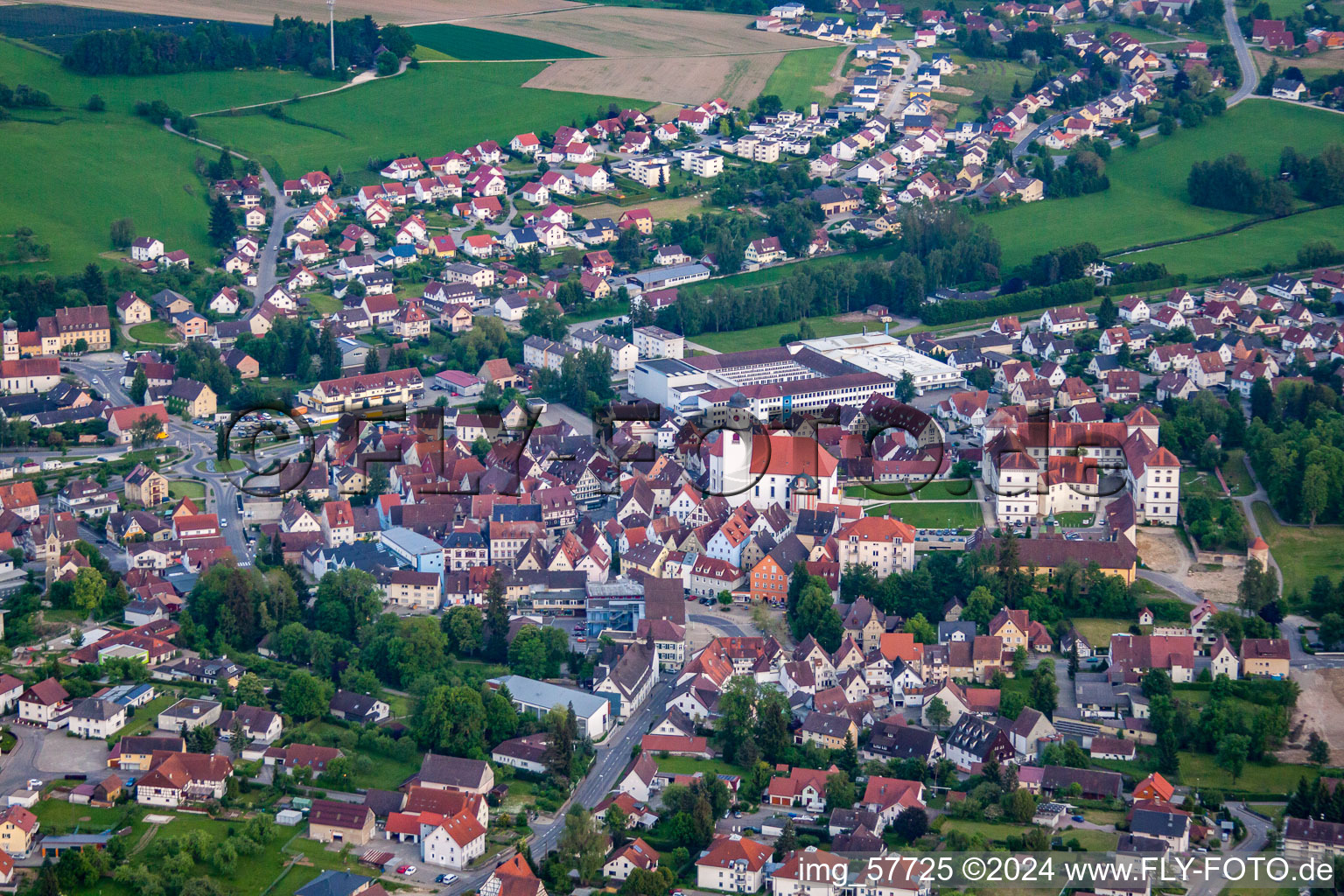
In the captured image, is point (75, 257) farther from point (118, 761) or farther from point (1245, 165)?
point (1245, 165)

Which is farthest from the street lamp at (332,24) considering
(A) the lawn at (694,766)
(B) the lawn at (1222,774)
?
(B) the lawn at (1222,774)

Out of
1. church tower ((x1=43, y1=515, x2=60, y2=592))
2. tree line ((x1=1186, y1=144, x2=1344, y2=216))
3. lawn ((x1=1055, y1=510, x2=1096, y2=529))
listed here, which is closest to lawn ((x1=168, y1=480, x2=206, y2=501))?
church tower ((x1=43, y1=515, x2=60, y2=592))

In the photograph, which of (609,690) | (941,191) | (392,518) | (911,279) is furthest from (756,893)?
(941,191)

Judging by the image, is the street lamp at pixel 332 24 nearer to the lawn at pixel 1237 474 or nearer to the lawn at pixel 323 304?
the lawn at pixel 323 304

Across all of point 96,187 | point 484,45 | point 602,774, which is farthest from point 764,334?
point 484,45

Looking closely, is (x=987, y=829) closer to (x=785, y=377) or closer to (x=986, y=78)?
(x=785, y=377)

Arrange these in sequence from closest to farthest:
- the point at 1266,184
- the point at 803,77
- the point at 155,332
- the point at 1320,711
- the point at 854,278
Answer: the point at 1320,711 → the point at 155,332 → the point at 854,278 → the point at 1266,184 → the point at 803,77

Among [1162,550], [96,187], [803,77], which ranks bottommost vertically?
[1162,550]

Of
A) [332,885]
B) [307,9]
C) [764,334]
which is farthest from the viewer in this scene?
[307,9]
